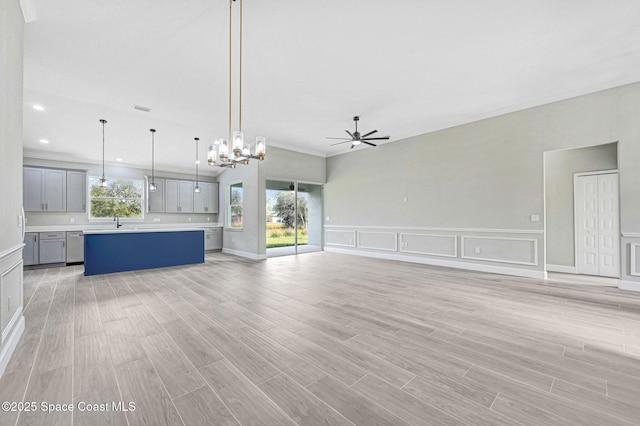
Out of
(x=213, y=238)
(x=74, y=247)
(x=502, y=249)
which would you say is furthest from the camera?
(x=213, y=238)

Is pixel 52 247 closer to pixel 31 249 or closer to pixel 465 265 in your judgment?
pixel 31 249

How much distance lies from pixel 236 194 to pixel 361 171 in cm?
402

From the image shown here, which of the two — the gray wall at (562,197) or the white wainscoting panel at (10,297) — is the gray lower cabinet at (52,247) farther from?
the gray wall at (562,197)


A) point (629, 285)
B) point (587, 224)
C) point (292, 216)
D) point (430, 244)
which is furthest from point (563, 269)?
point (292, 216)

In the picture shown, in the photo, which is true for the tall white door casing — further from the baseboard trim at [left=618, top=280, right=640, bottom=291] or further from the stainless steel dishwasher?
the stainless steel dishwasher

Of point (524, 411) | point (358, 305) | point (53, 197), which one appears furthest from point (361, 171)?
point (53, 197)

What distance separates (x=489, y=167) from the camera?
5395 mm

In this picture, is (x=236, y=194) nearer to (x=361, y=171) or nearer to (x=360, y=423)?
(x=361, y=171)

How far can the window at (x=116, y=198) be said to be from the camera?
7.29 m

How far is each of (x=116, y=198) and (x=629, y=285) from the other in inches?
449

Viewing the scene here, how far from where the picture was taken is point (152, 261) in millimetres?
5969

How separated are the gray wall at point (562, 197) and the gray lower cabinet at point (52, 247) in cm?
1113

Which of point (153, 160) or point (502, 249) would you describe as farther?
point (153, 160)

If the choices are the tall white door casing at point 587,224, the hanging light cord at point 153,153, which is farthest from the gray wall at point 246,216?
the tall white door casing at point 587,224
